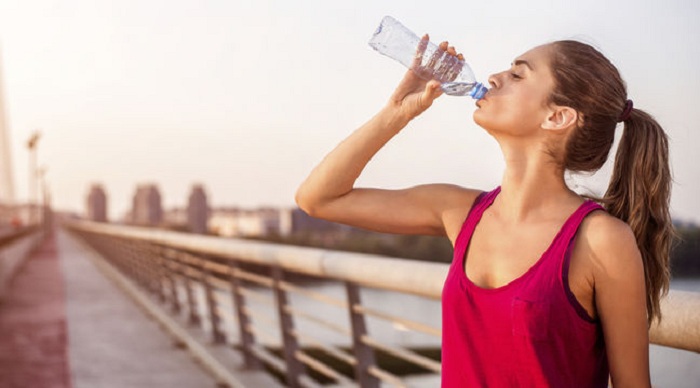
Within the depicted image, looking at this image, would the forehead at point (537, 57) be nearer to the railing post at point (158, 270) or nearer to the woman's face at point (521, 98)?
the woman's face at point (521, 98)

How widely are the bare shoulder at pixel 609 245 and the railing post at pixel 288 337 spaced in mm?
3520

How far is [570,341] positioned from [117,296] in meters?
12.8

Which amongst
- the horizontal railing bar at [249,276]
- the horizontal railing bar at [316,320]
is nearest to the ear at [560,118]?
the horizontal railing bar at [316,320]

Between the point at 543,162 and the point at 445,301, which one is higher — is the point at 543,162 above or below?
above

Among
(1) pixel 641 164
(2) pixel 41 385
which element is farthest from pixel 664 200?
(2) pixel 41 385

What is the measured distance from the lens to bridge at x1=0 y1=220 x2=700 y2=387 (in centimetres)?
303

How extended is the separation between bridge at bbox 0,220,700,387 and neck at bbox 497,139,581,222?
12.2 inches

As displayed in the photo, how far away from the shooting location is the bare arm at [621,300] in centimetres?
143

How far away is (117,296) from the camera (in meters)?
13.6

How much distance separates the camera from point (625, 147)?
162 cm

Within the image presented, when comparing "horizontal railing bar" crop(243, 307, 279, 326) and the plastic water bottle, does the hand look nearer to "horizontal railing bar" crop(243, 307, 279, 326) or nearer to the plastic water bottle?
the plastic water bottle

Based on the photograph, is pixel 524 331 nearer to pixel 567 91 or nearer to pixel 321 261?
pixel 567 91

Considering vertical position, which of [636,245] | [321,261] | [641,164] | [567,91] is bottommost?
[321,261]

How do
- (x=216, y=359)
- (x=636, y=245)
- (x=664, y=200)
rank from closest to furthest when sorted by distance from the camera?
1. (x=636, y=245)
2. (x=664, y=200)
3. (x=216, y=359)
